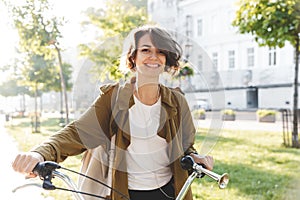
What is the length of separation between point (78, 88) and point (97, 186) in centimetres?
34

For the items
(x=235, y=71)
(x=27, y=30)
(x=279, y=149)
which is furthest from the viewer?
(x=235, y=71)

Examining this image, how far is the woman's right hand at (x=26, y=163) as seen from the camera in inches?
40.9

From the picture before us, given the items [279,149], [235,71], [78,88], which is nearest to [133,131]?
[78,88]

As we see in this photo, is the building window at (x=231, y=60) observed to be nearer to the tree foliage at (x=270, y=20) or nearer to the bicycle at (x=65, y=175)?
the tree foliage at (x=270, y=20)

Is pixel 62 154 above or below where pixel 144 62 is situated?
below

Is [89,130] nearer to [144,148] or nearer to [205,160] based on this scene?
[144,148]

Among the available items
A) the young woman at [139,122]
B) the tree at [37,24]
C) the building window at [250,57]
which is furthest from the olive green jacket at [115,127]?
the building window at [250,57]

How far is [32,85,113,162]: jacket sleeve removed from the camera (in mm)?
1234

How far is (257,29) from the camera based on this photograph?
19.3 ft

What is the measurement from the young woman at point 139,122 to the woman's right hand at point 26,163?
0.15 metres

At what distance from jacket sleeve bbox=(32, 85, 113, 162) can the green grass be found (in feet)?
1.25

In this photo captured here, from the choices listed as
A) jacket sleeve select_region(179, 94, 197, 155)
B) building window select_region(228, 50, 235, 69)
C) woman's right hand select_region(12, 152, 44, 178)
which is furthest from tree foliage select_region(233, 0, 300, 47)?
building window select_region(228, 50, 235, 69)

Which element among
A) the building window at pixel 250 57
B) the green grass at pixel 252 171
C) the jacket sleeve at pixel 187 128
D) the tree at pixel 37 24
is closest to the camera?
the jacket sleeve at pixel 187 128

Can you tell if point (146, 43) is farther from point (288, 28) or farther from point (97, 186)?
point (288, 28)
